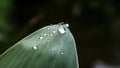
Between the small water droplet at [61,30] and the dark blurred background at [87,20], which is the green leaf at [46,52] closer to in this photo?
the small water droplet at [61,30]

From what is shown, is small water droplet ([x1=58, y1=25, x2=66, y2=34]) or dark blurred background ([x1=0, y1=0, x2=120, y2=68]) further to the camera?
dark blurred background ([x1=0, y1=0, x2=120, y2=68])

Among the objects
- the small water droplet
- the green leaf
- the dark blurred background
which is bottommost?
the green leaf

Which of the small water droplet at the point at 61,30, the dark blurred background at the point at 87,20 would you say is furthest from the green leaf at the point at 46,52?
the dark blurred background at the point at 87,20

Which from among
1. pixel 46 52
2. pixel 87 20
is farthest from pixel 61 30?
pixel 87 20

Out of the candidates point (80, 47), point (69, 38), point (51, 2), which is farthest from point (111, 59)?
point (69, 38)

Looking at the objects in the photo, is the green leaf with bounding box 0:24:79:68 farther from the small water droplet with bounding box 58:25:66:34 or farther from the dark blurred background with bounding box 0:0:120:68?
the dark blurred background with bounding box 0:0:120:68

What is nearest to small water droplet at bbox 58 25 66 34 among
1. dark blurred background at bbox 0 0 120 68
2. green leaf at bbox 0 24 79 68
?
green leaf at bbox 0 24 79 68

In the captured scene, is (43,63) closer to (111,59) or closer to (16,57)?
(16,57)
